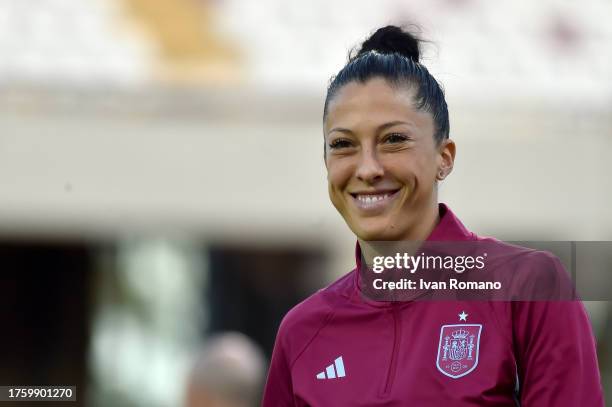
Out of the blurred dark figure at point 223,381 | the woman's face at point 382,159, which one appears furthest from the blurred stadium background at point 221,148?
the woman's face at point 382,159

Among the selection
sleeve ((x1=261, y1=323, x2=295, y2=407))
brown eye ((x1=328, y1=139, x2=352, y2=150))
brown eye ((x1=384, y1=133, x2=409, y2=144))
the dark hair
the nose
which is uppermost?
the dark hair

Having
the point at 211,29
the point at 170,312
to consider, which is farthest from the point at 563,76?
the point at 170,312

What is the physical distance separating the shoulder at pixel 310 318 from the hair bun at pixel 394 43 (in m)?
0.48

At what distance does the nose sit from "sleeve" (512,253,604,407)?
1.21ft

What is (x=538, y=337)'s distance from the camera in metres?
2.05

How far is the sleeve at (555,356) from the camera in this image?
2021 mm

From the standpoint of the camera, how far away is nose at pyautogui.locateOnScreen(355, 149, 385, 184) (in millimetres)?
2199

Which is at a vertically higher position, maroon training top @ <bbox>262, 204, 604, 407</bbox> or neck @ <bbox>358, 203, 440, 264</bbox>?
neck @ <bbox>358, 203, 440, 264</bbox>

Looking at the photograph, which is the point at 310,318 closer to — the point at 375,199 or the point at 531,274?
the point at 375,199

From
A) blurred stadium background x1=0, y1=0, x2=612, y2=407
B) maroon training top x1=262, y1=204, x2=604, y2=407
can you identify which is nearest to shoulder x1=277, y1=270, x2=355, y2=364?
maroon training top x1=262, y1=204, x2=604, y2=407

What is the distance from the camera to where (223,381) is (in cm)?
362

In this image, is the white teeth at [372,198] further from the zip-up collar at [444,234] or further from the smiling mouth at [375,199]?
the zip-up collar at [444,234]

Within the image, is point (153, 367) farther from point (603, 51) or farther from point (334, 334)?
point (334, 334)

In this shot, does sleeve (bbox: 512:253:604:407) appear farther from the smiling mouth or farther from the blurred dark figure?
the blurred dark figure
